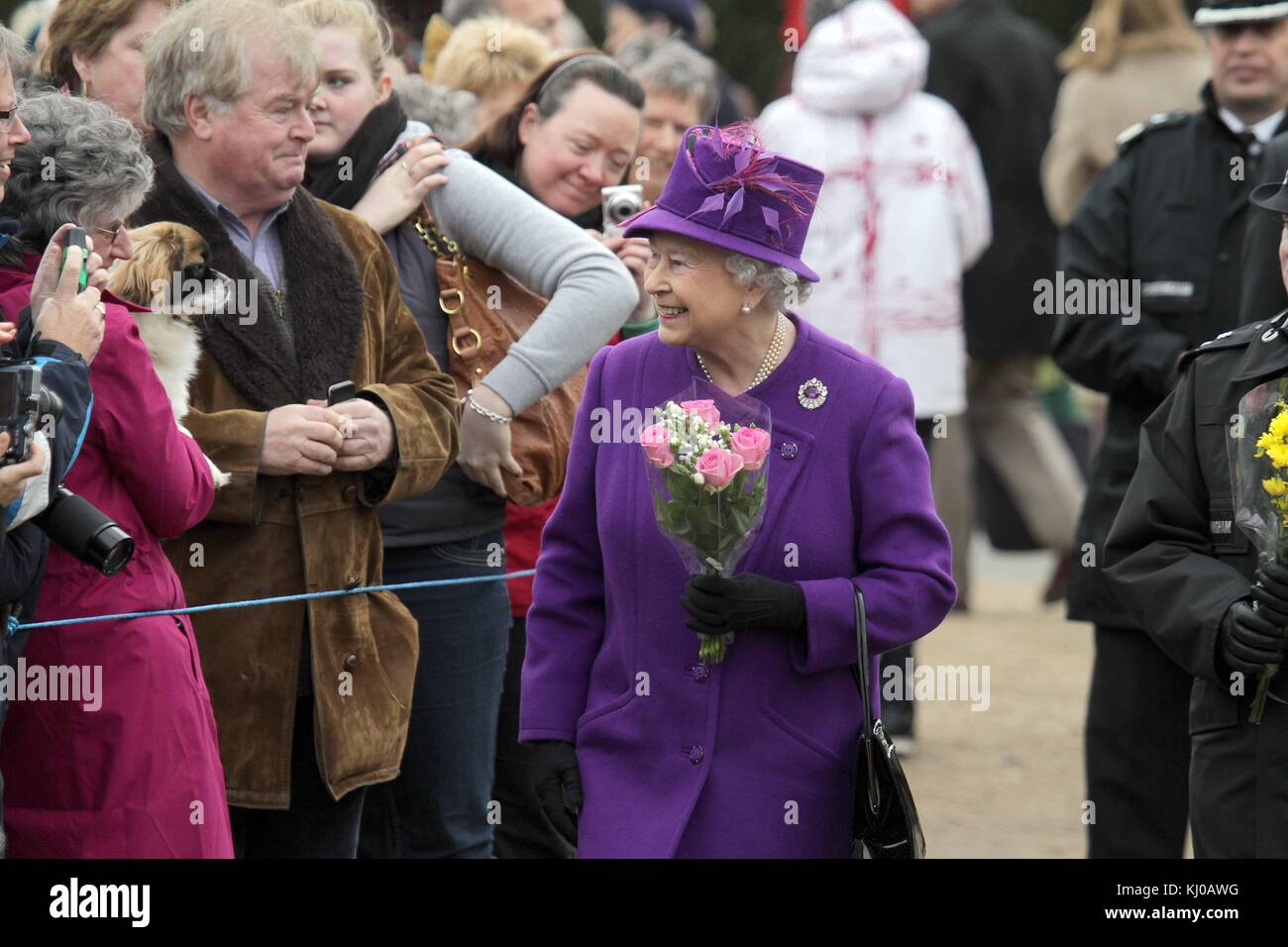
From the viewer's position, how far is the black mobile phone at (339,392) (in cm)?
452

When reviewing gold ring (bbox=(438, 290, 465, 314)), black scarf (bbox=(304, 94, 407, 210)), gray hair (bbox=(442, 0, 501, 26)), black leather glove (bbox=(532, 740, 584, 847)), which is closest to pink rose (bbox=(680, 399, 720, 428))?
black leather glove (bbox=(532, 740, 584, 847))

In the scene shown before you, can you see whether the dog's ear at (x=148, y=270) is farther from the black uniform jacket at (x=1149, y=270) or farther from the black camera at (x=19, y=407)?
the black uniform jacket at (x=1149, y=270)

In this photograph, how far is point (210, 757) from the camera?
4.07m

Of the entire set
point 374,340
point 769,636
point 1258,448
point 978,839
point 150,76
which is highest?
point 150,76

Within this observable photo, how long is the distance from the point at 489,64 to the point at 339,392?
76.4 inches

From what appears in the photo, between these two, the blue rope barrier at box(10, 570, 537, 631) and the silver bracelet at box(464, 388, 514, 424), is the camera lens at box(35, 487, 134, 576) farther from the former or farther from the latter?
the silver bracelet at box(464, 388, 514, 424)

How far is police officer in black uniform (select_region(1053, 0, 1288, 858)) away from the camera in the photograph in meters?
5.73

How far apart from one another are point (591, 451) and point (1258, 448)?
1.26m

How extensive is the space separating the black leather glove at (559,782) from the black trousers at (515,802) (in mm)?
1319

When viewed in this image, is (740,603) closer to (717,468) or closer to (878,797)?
(717,468)

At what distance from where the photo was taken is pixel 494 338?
5.17 meters

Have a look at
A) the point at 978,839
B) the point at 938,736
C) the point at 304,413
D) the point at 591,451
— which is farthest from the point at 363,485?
the point at 938,736

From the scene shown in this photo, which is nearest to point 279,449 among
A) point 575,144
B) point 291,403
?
point 291,403
